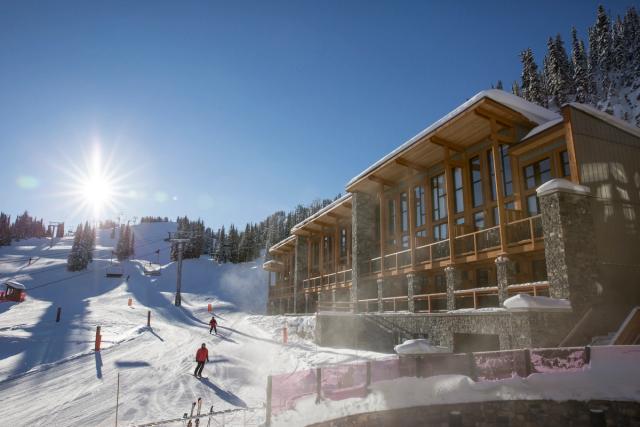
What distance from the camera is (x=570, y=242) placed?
481 inches

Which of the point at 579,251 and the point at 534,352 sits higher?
the point at 579,251

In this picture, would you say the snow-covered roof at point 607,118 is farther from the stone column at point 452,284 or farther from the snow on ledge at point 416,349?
the snow on ledge at point 416,349

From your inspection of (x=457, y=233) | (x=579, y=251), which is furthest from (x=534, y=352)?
(x=457, y=233)

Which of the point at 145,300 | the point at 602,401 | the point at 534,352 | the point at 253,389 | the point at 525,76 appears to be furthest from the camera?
the point at 525,76

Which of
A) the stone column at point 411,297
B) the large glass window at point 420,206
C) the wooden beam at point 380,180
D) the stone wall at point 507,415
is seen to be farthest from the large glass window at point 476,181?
the stone wall at point 507,415

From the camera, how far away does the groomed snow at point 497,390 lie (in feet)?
25.6

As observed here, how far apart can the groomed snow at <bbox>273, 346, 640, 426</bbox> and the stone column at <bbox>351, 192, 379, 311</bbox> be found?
598 inches

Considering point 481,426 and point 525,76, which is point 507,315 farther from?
point 525,76

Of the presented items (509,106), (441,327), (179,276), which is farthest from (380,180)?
(179,276)

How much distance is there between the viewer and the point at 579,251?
40.3ft

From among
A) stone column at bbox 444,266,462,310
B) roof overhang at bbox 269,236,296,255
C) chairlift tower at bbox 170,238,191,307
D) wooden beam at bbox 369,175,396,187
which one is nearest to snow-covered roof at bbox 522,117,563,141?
stone column at bbox 444,266,462,310

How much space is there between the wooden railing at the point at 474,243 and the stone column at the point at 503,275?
888 mm

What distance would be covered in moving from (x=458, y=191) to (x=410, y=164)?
10.2 ft

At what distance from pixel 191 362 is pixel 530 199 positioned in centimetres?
1668
